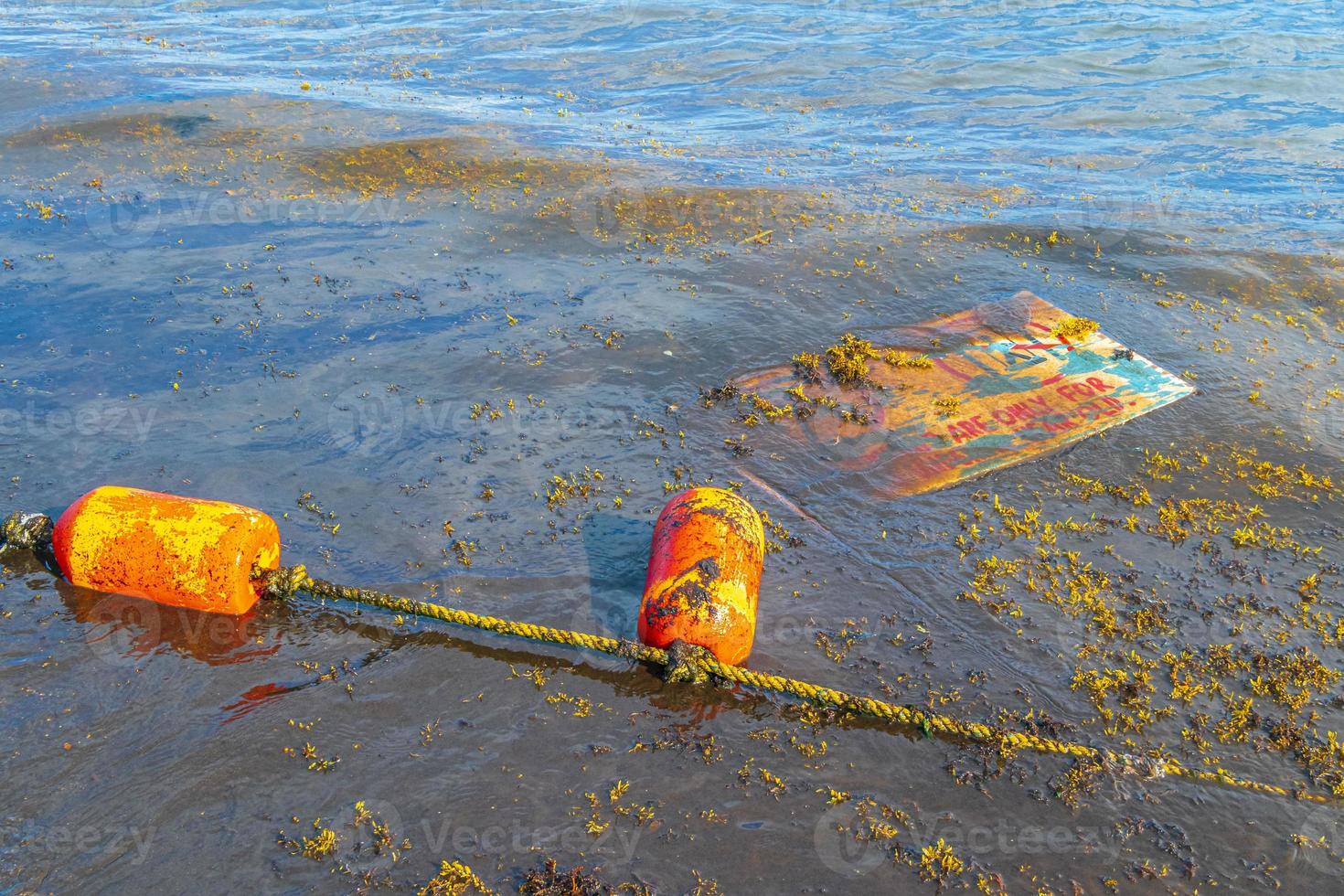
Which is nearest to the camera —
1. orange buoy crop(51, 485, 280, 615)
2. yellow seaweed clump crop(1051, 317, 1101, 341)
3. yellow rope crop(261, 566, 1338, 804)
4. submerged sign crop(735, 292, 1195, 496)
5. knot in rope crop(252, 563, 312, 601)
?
yellow rope crop(261, 566, 1338, 804)

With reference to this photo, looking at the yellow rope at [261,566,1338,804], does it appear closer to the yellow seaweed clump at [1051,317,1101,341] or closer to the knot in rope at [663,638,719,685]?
the knot in rope at [663,638,719,685]

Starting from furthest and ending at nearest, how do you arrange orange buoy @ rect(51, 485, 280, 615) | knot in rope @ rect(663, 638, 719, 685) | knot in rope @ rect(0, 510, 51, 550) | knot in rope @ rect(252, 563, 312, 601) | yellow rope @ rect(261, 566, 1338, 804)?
knot in rope @ rect(0, 510, 51, 550), knot in rope @ rect(252, 563, 312, 601), orange buoy @ rect(51, 485, 280, 615), knot in rope @ rect(663, 638, 719, 685), yellow rope @ rect(261, 566, 1338, 804)

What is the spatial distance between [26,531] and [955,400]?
24.9 ft

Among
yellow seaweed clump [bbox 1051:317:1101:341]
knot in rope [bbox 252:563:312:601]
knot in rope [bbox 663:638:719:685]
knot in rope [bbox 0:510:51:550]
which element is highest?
yellow seaweed clump [bbox 1051:317:1101:341]

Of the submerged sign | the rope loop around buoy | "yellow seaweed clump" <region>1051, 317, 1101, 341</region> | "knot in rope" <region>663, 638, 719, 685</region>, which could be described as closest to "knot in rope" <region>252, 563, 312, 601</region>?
the rope loop around buoy

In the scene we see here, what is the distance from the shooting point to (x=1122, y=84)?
778 inches

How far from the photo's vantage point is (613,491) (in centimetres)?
735

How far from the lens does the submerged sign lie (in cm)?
778

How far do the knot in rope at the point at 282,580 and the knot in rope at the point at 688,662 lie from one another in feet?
8.19

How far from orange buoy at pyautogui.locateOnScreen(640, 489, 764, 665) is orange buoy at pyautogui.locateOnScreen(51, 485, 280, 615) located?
2611 mm

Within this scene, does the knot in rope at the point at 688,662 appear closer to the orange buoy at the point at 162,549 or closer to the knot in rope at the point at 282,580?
the knot in rope at the point at 282,580

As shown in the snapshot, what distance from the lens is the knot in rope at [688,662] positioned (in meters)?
5.28

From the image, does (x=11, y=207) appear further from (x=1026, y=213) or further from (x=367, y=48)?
(x=1026, y=213)

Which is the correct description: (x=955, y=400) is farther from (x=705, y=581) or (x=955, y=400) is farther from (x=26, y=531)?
(x=26, y=531)
